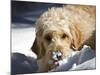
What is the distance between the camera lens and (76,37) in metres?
2.58

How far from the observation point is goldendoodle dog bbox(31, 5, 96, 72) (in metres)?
2.43

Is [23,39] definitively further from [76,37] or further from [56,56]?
[76,37]

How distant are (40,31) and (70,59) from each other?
474 millimetres

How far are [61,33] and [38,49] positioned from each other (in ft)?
1.03

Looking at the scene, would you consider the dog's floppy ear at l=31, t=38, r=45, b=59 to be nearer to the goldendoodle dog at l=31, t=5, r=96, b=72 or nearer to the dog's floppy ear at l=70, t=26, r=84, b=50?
the goldendoodle dog at l=31, t=5, r=96, b=72

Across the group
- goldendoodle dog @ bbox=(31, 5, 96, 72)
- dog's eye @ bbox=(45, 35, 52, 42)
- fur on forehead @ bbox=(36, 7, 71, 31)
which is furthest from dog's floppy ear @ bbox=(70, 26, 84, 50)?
dog's eye @ bbox=(45, 35, 52, 42)

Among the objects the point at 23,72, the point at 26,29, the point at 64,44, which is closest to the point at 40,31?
the point at 26,29

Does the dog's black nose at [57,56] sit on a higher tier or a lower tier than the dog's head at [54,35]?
lower

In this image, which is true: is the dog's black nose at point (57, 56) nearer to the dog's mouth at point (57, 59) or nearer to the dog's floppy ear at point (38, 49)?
the dog's mouth at point (57, 59)

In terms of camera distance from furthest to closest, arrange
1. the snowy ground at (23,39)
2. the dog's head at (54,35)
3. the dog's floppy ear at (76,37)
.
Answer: the dog's floppy ear at (76,37) < the dog's head at (54,35) < the snowy ground at (23,39)

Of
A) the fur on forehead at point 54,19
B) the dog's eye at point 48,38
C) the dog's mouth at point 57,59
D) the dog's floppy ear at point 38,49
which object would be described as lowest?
the dog's mouth at point 57,59

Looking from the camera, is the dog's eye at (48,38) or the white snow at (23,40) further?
the dog's eye at (48,38)

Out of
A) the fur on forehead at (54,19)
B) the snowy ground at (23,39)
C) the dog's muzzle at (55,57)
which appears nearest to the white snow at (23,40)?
the snowy ground at (23,39)

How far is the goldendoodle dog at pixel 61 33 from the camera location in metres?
2.43
